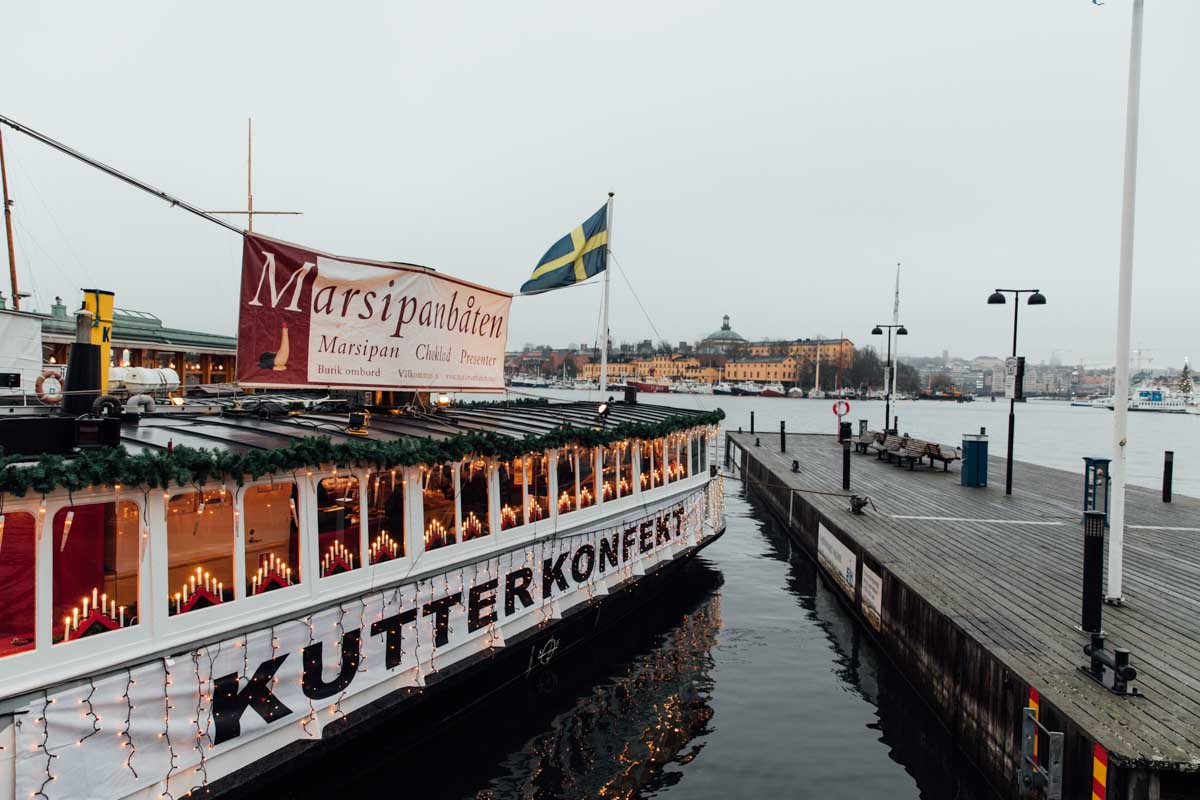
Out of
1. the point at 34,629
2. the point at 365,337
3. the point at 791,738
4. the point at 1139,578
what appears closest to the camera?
the point at 34,629

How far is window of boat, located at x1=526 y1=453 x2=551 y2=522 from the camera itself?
10.1 m

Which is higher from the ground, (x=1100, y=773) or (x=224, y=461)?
(x=224, y=461)

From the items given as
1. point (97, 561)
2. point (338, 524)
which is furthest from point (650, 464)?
point (97, 561)

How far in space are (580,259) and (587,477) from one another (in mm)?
5580

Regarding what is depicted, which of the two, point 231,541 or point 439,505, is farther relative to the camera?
point 439,505

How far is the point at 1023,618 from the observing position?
8.85m

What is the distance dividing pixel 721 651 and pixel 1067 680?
6525 mm

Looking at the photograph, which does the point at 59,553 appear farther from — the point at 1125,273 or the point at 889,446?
the point at 889,446

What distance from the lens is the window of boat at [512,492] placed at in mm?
9641

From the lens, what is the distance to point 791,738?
31.4 ft

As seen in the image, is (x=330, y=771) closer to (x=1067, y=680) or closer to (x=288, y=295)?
(x=288, y=295)

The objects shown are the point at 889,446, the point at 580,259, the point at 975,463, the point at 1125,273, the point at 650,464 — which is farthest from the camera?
the point at 889,446

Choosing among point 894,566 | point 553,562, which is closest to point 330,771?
point 553,562

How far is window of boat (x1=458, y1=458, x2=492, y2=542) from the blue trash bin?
16.5 meters
